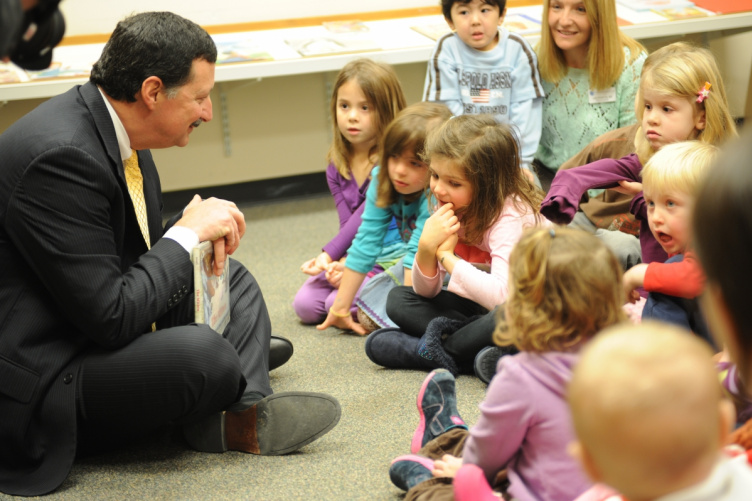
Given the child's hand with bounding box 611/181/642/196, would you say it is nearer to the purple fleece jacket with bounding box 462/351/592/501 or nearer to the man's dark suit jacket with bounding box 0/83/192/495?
the purple fleece jacket with bounding box 462/351/592/501

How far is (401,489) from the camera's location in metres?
1.63

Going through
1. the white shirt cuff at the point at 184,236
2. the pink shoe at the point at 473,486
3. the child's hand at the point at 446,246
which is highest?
the white shirt cuff at the point at 184,236

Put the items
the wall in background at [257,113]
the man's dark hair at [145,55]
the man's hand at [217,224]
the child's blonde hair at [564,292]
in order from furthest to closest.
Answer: the wall in background at [257,113] → the man's hand at [217,224] → the man's dark hair at [145,55] → the child's blonde hair at [564,292]

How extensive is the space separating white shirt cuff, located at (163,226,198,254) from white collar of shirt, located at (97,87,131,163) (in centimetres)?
21

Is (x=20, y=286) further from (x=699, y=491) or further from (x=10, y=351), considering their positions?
(x=699, y=491)

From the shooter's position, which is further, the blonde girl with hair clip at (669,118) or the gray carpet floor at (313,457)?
the blonde girl with hair clip at (669,118)

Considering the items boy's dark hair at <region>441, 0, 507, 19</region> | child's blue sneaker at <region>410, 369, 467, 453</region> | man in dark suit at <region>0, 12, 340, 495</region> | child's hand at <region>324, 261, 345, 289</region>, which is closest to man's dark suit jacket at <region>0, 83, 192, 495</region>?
man in dark suit at <region>0, 12, 340, 495</region>

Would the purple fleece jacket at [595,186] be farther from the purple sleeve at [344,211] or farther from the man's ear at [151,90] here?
the man's ear at [151,90]

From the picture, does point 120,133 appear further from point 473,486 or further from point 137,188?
point 473,486

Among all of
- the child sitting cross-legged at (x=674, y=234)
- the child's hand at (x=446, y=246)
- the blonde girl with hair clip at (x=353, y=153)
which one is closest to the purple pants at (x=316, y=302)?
the blonde girl with hair clip at (x=353, y=153)

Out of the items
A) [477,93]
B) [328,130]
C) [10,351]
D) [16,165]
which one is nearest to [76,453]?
[10,351]

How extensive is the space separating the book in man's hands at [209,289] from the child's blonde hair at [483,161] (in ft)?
2.16

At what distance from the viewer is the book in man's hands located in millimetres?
1786

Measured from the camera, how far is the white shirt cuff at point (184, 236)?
71.1 inches
